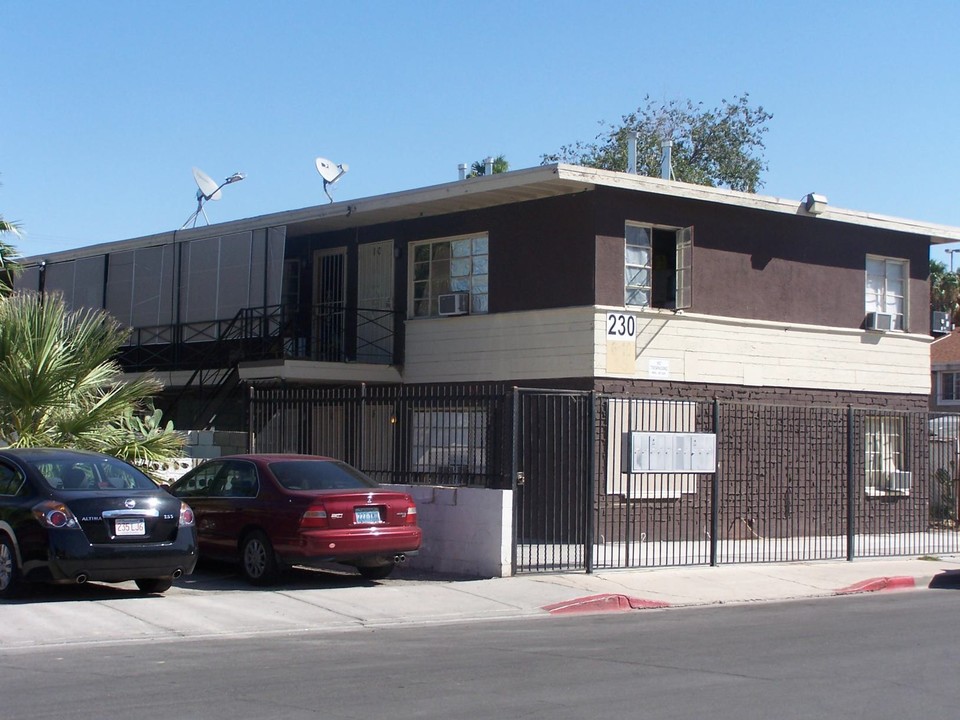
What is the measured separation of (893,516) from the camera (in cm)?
2230

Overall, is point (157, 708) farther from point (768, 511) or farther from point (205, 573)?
point (768, 511)

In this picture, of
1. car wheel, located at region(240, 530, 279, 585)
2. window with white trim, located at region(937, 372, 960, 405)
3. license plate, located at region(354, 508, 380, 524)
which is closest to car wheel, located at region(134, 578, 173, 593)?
car wheel, located at region(240, 530, 279, 585)

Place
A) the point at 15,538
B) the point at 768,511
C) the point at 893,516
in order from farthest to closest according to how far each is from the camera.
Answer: the point at 893,516, the point at 768,511, the point at 15,538

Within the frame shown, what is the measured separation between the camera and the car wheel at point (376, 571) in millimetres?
14452

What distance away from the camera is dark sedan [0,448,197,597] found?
11.6 metres

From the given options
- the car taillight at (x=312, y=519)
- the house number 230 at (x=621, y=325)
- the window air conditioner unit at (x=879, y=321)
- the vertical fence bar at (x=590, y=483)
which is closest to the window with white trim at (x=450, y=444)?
→ the vertical fence bar at (x=590, y=483)

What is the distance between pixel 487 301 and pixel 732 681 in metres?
12.9

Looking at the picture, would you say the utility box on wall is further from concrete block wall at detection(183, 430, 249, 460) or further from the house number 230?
concrete block wall at detection(183, 430, 249, 460)

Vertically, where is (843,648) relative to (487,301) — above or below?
below

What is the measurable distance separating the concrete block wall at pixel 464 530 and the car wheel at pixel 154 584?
3.78 metres

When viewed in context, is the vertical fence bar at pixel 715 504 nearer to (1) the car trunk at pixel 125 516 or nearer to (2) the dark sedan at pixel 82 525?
(2) the dark sedan at pixel 82 525

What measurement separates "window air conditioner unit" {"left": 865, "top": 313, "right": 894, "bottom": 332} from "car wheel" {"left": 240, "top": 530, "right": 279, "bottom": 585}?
45.2 feet

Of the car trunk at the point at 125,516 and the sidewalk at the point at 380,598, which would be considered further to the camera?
the car trunk at the point at 125,516

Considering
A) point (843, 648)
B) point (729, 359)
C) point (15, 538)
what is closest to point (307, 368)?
point (729, 359)
